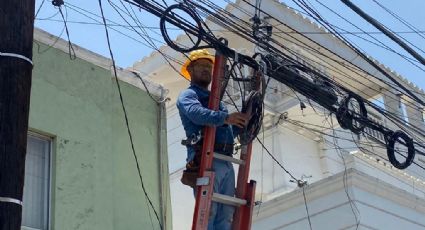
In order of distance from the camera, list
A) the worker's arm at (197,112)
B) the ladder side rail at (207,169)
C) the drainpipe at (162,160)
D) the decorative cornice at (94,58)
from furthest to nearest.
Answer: the drainpipe at (162,160)
the decorative cornice at (94,58)
the worker's arm at (197,112)
the ladder side rail at (207,169)

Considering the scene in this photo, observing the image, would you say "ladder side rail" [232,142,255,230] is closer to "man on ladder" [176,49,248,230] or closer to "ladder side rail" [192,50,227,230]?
"man on ladder" [176,49,248,230]

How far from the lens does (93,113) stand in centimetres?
958

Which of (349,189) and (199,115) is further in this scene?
(349,189)

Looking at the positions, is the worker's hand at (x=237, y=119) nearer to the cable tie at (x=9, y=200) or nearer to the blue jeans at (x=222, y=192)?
the blue jeans at (x=222, y=192)

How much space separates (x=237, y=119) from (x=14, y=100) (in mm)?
2074

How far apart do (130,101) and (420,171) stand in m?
10.8

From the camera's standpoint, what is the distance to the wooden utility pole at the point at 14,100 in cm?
445

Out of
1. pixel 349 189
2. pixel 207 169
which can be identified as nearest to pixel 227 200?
pixel 207 169

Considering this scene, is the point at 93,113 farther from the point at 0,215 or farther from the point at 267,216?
the point at 0,215

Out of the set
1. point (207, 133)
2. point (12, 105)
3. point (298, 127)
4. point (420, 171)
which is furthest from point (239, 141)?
point (420, 171)

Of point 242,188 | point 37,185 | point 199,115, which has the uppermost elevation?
point 199,115

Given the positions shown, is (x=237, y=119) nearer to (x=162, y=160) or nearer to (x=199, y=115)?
(x=199, y=115)

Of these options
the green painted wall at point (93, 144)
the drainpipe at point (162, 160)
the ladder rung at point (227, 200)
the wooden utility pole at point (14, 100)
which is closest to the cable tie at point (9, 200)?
the wooden utility pole at point (14, 100)

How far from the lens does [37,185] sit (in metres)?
8.66
